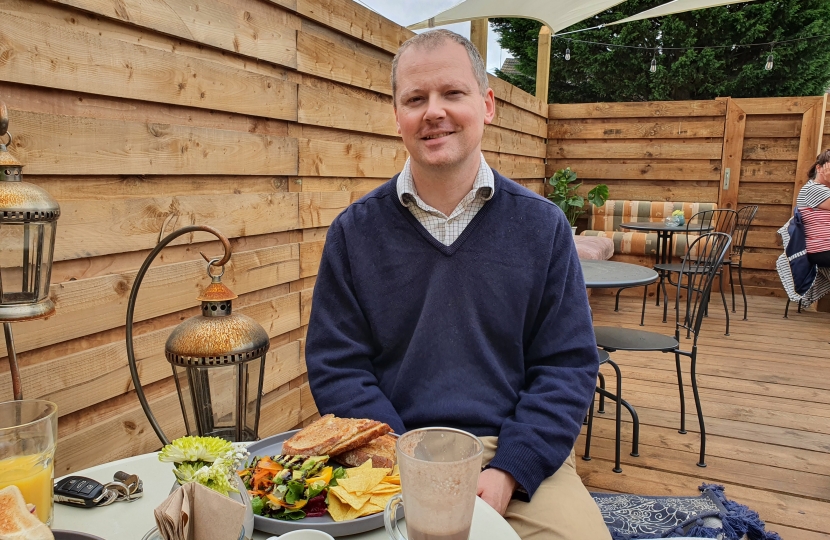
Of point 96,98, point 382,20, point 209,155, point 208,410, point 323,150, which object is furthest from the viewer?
point 382,20

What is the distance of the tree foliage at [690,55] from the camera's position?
41.5 ft

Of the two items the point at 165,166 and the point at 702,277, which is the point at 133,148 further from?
the point at 702,277

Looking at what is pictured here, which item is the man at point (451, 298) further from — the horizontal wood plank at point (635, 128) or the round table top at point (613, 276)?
the horizontal wood plank at point (635, 128)

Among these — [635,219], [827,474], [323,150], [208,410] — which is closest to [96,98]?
[208,410]

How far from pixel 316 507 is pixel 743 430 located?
301cm

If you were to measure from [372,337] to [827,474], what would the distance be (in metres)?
2.40

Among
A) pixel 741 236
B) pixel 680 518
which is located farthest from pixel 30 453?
pixel 741 236

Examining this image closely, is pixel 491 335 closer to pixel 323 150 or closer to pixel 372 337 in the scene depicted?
pixel 372 337

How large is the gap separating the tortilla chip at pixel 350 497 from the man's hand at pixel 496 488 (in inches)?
16.8

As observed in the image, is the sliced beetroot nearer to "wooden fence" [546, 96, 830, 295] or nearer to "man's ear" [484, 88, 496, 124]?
"man's ear" [484, 88, 496, 124]

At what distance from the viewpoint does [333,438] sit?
37.8 inches

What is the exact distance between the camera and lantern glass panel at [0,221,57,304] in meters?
0.90

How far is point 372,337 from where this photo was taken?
4.99ft

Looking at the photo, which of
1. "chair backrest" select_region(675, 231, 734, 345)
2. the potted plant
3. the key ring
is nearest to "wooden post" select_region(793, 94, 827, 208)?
the potted plant
